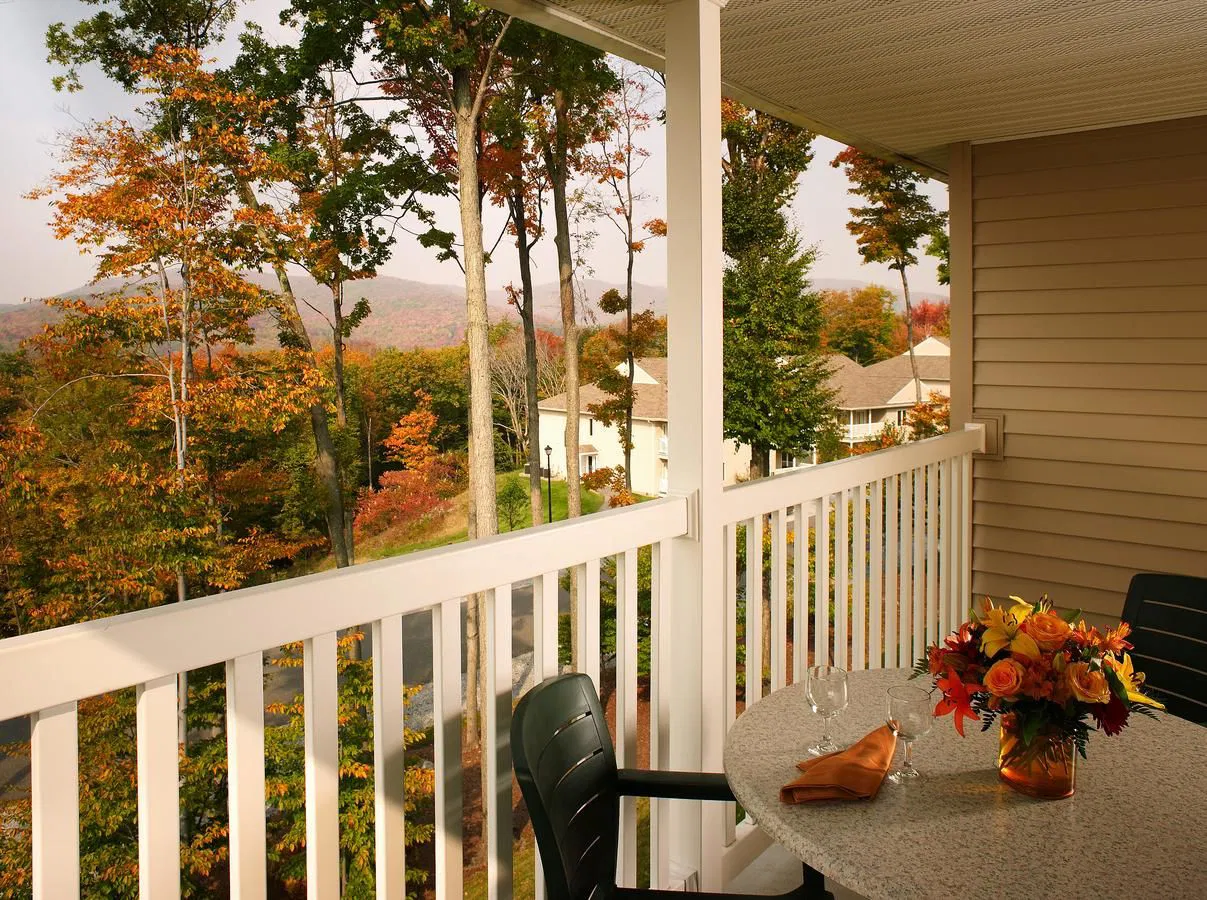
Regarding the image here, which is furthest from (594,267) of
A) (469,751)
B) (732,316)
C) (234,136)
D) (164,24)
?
(469,751)

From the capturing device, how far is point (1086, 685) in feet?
4.75

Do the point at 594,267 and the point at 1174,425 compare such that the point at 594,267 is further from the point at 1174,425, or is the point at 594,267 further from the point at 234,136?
the point at 1174,425

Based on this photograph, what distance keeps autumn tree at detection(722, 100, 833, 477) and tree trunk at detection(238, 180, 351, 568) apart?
430 cm

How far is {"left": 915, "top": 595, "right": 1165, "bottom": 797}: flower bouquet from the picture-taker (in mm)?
1473

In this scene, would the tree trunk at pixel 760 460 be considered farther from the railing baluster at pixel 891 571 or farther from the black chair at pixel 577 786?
the black chair at pixel 577 786

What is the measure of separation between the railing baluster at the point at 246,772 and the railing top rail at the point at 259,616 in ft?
0.20

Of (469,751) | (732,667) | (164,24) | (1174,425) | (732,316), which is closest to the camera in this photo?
(732,667)

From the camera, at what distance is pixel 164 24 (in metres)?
6.94

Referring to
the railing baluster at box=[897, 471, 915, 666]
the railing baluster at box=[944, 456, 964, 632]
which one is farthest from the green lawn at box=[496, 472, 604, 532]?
the railing baluster at box=[897, 471, 915, 666]

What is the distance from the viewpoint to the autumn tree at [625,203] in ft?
30.1

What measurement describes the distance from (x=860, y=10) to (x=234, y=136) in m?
5.95

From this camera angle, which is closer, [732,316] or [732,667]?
[732,667]

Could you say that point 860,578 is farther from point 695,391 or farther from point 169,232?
point 169,232

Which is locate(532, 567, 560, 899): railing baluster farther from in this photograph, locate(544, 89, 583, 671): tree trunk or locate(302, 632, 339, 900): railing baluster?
locate(544, 89, 583, 671): tree trunk
